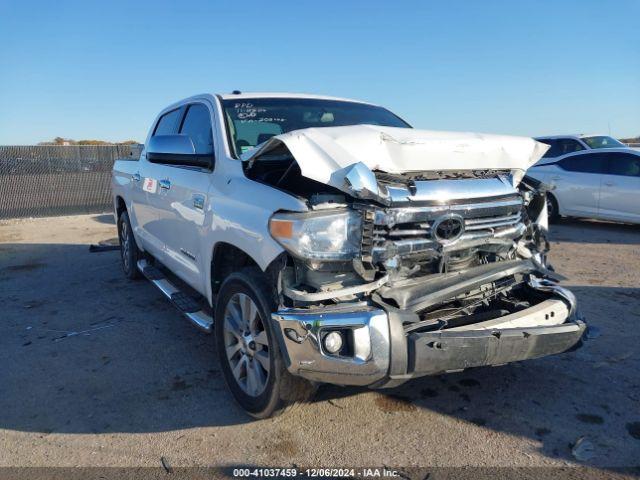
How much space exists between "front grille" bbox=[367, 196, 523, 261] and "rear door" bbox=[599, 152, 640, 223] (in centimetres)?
748

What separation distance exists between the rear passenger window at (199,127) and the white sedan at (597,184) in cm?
730

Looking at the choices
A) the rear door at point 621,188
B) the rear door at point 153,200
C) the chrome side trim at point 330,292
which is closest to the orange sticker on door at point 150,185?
the rear door at point 153,200

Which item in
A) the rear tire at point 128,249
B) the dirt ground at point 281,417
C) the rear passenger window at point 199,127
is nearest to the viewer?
the dirt ground at point 281,417

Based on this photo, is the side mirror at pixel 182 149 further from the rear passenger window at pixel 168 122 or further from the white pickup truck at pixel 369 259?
the rear passenger window at pixel 168 122

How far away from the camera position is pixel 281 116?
4.14 metres

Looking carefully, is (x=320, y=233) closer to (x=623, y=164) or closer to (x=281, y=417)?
(x=281, y=417)

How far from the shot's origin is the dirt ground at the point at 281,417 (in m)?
2.83

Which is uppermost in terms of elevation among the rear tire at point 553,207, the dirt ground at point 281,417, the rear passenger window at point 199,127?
the rear passenger window at point 199,127

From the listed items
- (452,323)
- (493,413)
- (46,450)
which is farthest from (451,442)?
(46,450)

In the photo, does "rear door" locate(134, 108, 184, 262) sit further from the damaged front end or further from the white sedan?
the white sedan

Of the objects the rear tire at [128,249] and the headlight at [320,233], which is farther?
the rear tire at [128,249]

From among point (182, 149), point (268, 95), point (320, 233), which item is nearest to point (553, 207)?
point (268, 95)

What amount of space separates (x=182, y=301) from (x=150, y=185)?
1394 mm

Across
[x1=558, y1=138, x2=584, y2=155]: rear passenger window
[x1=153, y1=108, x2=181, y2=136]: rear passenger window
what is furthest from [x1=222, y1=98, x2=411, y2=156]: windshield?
[x1=558, y1=138, x2=584, y2=155]: rear passenger window
